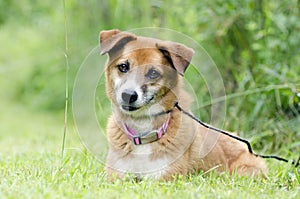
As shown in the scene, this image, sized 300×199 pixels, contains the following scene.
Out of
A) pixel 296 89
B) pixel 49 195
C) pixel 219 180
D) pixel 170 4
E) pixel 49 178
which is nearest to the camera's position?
pixel 49 195

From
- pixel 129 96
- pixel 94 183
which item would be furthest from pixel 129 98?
pixel 94 183

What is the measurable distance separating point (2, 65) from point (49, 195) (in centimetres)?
858

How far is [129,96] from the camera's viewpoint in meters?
3.76

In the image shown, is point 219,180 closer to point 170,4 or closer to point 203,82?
point 203,82

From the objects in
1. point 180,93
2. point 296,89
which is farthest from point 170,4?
point 180,93

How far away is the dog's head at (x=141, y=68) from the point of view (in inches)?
150

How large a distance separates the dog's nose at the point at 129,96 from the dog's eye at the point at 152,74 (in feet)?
0.56

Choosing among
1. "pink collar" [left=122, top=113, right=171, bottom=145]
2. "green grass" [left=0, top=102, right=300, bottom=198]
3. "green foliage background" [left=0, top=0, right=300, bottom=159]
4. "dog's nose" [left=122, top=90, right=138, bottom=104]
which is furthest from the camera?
"green foliage background" [left=0, top=0, right=300, bottom=159]

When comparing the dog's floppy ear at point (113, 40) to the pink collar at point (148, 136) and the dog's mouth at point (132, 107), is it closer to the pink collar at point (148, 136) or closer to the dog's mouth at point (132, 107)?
the dog's mouth at point (132, 107)

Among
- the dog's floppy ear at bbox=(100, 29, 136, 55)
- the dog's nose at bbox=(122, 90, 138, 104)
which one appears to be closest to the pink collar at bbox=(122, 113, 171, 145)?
the dog's nose at bbox=(122, 90, 138, 104)

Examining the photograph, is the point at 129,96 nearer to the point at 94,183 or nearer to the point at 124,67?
the point at 124,67

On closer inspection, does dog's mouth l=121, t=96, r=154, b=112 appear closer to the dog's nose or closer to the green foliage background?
the dog's nose

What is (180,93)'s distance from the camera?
4082 mm

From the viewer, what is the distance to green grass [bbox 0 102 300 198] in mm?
3250
